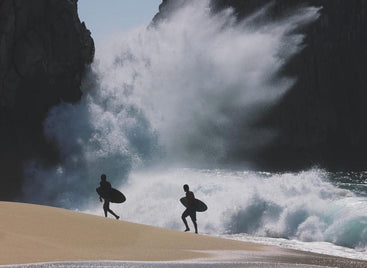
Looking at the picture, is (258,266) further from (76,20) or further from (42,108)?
(76,20)

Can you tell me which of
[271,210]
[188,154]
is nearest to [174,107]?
[188,154]

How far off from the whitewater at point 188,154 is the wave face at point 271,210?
0.15ft

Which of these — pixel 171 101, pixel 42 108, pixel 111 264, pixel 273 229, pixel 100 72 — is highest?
pixel 171 101

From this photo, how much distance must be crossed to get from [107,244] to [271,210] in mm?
12014

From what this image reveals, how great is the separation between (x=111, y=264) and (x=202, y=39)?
4153 cm

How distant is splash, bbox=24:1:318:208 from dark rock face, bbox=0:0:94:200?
83 centimetres

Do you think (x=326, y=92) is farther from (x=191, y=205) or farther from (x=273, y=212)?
(x=191, y=205)

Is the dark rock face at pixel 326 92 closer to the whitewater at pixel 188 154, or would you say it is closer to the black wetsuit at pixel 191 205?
the whitewater at pixel 188 154

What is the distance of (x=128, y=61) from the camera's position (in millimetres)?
41312

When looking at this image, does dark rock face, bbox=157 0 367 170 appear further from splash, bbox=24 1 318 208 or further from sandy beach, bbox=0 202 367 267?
sandy beach, bbox=0 202 367 267

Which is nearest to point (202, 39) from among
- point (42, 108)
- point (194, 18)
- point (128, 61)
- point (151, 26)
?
point (194, 18)

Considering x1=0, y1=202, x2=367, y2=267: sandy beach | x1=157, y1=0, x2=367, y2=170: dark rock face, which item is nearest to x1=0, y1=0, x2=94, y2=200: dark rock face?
x1=0, y1=202, x2=367, y2=267: sandy beach

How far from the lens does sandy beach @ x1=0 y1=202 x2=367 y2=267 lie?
961 cm

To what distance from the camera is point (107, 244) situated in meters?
10.8
